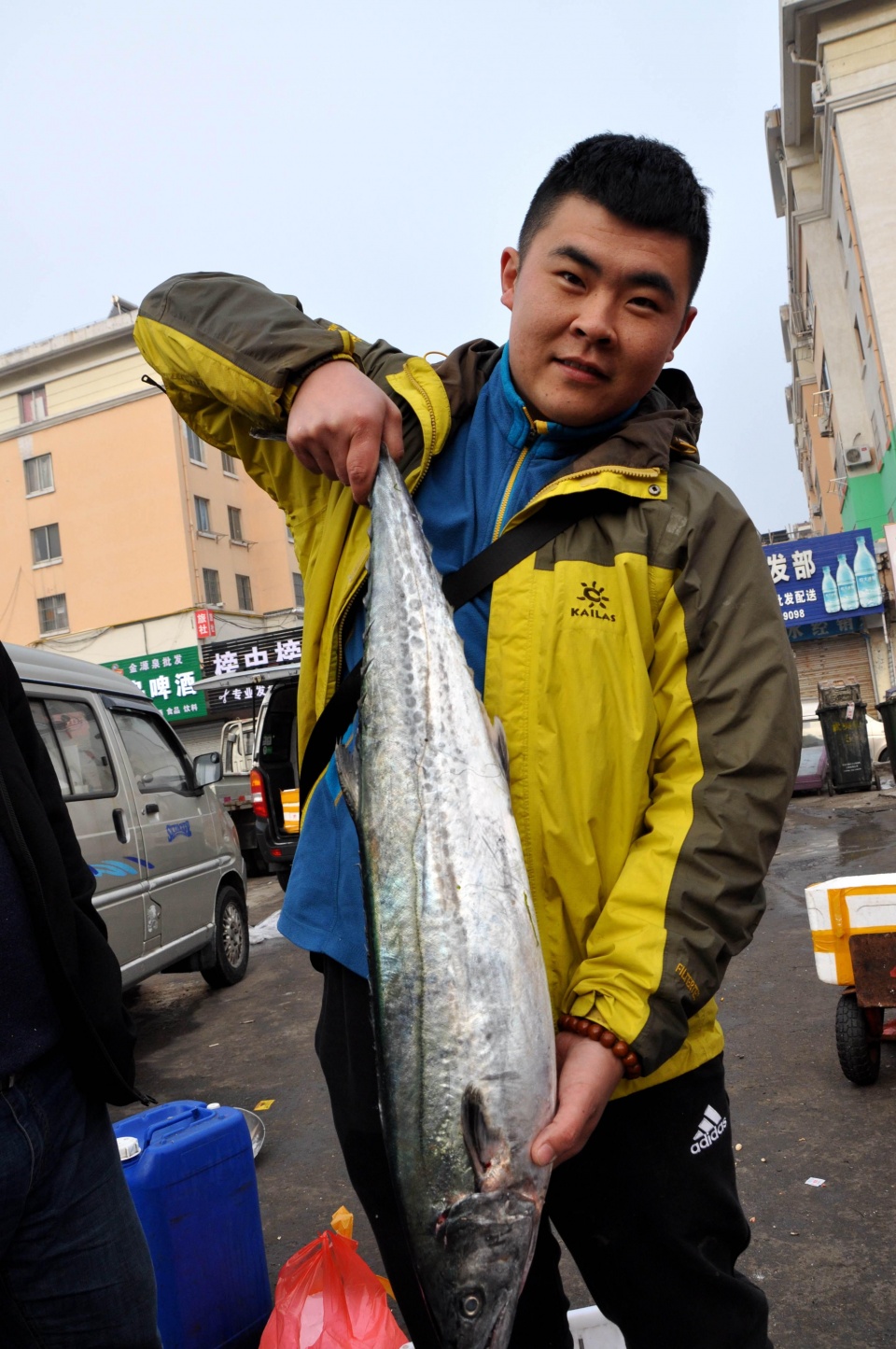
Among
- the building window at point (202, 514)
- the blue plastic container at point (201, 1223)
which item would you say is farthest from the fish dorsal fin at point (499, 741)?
the building window at point (202, 514)

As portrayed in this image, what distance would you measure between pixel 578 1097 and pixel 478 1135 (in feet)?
0.49

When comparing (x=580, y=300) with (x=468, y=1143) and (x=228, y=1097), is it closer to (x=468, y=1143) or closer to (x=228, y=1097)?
(x=468, y=1143)

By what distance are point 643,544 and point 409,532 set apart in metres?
0.37

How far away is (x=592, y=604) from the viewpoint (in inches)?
55.5

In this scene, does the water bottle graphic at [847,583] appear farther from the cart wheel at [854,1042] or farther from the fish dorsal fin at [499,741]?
the fish dorsal fin at [499,741]

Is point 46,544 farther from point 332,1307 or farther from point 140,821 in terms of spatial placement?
point 332,1307

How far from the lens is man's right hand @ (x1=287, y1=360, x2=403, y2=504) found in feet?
4.75

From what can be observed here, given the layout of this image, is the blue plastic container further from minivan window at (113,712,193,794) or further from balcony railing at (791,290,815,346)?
balcony railing at (791,290,815,346)

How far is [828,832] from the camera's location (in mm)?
10375

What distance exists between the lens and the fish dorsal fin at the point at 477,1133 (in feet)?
4.06

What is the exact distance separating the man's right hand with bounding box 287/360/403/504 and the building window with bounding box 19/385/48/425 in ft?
107

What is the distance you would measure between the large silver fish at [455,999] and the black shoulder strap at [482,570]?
5.9 inches

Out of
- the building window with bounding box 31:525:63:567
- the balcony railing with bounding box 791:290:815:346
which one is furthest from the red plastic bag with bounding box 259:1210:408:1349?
the building window with bounding box 31:525:63:567

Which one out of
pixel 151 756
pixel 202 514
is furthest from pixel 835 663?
pixel 202 514
